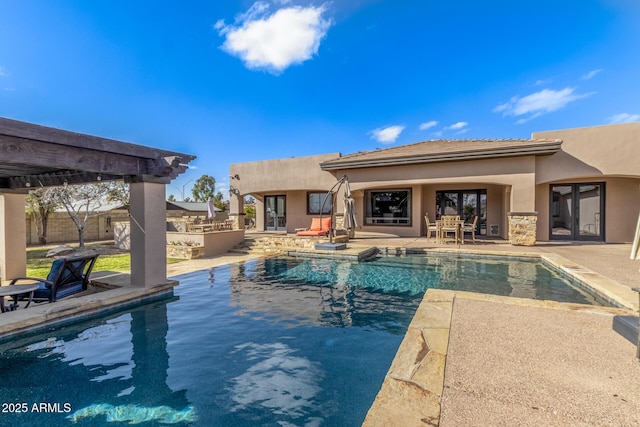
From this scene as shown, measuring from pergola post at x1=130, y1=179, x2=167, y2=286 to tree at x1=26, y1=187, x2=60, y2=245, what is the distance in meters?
13.6

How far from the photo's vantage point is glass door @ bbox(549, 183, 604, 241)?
516 inches

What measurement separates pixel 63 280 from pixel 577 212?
61.7ft

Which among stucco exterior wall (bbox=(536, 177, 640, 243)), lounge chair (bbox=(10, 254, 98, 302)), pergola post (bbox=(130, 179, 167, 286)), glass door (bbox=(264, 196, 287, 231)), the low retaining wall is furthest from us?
glass door (bbox=(264, 196, 287, 231))

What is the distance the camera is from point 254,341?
420 centimetres

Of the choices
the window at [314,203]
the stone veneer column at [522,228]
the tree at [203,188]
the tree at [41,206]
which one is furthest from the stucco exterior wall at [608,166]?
the tree at [203,188]

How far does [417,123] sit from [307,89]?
1058 centimetres

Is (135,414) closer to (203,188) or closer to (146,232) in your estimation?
(146,232)

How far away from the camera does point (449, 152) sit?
12938mm

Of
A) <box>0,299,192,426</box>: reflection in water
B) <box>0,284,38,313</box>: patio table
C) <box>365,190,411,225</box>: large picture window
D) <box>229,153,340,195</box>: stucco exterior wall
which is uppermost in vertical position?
<box>229,153,340,195</box>: stucco exterior wall

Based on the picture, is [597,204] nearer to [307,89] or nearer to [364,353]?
[364,353]

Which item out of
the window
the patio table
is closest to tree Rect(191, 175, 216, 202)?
the window

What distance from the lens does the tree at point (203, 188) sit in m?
52.8

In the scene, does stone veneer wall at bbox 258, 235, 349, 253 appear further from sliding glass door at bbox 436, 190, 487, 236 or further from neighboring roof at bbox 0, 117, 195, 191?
neighboring roof at bbox 0, 117, 195, 191

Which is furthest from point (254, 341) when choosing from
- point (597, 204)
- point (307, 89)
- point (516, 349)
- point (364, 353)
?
point (307, 89)
